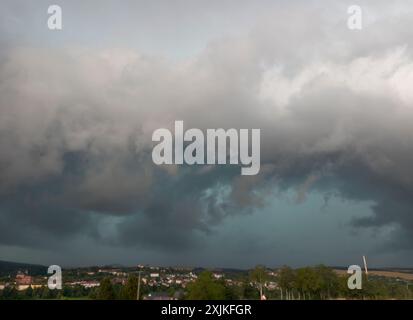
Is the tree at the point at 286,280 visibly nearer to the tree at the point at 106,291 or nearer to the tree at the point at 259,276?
the tree at the point at 259,276

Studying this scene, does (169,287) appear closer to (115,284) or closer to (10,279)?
(115,284)

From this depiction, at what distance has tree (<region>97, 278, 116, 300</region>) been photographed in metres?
85.4

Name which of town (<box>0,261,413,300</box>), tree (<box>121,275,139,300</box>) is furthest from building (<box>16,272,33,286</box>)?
tree (<box>121,275,139,300</box>)

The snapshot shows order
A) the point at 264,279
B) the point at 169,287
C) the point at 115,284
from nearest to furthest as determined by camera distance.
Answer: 1. the point at 115,284
2. the point at 169,287
3. the point at 264,279

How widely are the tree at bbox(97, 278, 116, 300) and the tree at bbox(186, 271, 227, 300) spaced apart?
1496 cm

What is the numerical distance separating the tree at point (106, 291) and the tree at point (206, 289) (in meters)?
15.0

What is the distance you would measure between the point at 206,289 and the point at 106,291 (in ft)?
68.4

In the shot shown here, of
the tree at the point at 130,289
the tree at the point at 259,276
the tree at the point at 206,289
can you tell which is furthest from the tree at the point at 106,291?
the tree at the point at 259,276

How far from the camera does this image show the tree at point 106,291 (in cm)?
8544

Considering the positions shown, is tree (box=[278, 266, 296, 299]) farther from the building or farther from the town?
the building

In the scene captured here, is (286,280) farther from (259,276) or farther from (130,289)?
(130,289)
